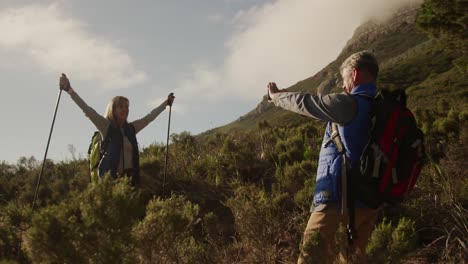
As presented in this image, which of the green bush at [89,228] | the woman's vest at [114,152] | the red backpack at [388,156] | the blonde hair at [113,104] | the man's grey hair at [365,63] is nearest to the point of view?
the green bush at [89,228]

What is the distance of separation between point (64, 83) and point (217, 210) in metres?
2.83

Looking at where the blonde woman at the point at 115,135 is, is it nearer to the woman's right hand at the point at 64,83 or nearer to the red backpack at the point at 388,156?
the woman's right hand at the point at 64,83

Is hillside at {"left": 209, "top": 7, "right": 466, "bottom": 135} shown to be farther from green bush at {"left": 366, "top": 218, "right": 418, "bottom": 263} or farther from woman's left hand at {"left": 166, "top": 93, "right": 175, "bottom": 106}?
green bush at {"left": 366, "top": 218, "right": 418, "bottom": 263}

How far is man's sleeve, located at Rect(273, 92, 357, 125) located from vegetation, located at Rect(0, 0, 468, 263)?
32.9 inches

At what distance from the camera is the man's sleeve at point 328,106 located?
10.6ft

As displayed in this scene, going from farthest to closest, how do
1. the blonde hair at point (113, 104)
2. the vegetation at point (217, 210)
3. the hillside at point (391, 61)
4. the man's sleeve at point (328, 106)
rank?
the hillside at point (391, 61) < the blonde hair at point (113, 104) < the man's sleeve at point (328, 106) < the vegetation at point (217, 210)

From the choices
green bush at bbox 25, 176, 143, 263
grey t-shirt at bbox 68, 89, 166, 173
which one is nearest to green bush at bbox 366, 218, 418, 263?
green bush at bbox 25, 176, 143, 263

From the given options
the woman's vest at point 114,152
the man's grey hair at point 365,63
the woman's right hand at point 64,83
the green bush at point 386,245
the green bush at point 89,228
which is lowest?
the green bush at point 386,245

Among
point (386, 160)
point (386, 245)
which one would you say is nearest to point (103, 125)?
point (386, 245)

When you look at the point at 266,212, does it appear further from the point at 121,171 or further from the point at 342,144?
the point at 121,171

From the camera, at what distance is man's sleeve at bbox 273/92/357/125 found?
3227 millimetres

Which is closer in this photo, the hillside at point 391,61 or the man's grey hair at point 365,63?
the man's grey hair at point 365,63

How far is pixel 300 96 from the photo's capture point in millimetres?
3377

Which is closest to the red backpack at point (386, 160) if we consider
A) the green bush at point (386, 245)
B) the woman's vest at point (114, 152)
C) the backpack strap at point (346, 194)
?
the backpack strap at point (346, 194)
